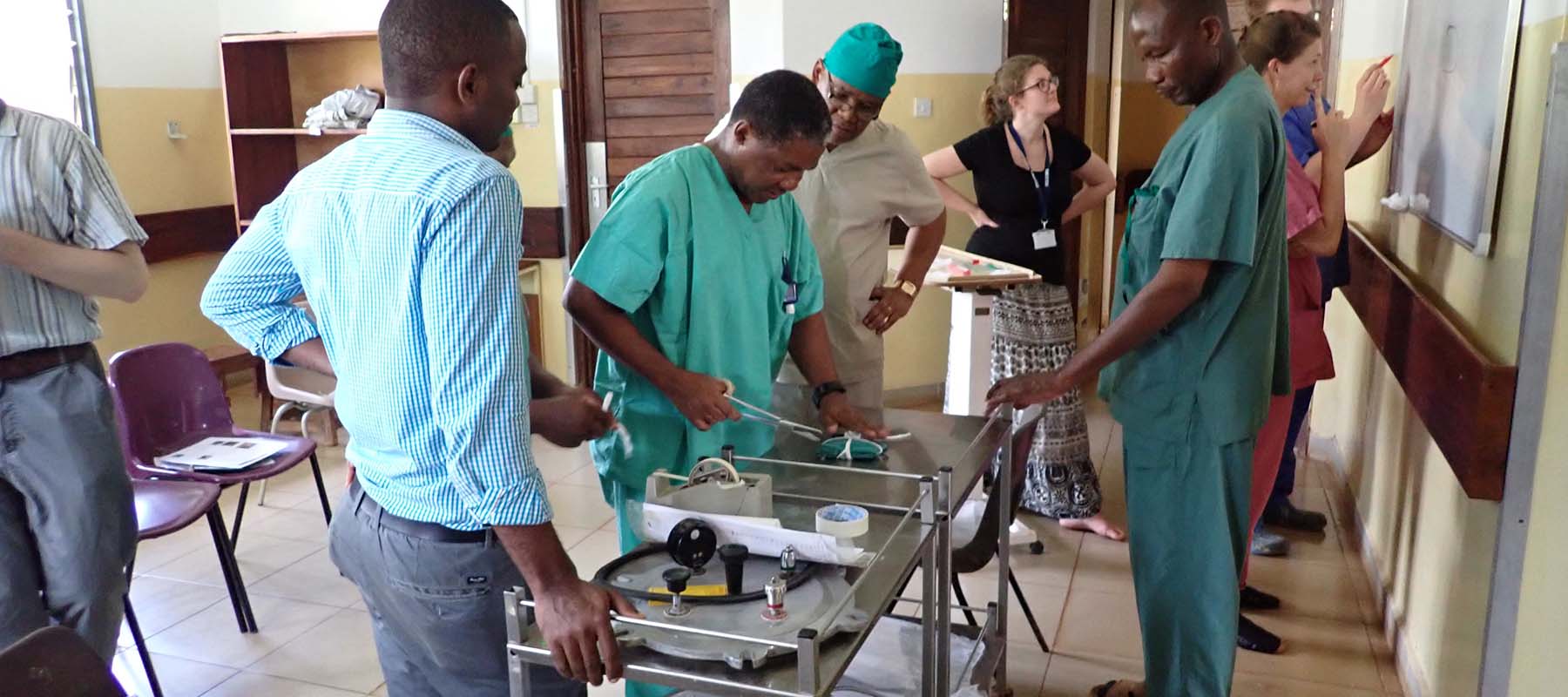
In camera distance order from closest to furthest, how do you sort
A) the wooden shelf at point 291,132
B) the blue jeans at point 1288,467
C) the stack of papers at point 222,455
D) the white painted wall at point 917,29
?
the stack of papers at point 222,455, the blue jeans at point 1288,467, the white painted wall at point 917,29, the wooden shelf at point 291,132

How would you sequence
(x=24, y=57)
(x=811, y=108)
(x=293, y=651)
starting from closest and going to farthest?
(x=811, y=108) → (x=293, y=651) → (x=24, y=57)

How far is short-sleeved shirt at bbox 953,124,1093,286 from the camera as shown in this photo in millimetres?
3545

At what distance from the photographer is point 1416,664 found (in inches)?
100

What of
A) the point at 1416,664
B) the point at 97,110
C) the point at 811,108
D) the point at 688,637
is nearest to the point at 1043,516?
Answer: the point at 1416,664

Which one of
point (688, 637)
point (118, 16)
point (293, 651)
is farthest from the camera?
point (118, 16)

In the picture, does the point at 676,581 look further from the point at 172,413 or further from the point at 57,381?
the point at 172,413

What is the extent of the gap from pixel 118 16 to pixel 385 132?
467cm

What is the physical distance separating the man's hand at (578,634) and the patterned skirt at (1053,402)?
7.82 feet

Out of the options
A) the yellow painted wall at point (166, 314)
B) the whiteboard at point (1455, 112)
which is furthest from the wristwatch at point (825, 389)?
the yellow painted wall at point (166, 314)

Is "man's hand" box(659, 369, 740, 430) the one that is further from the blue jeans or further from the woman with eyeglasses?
the blue jeans

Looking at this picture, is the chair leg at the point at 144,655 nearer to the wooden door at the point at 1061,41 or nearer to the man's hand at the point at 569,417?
the man's hand at the point at 569,417

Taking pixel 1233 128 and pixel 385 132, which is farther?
pixel 1233 128

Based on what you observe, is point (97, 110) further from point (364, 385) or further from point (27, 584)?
point (364, 385)

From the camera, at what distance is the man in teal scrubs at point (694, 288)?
179 centimetres
